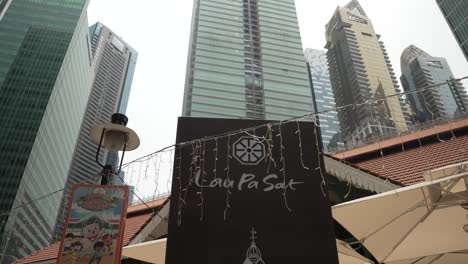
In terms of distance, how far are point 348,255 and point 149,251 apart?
429cm

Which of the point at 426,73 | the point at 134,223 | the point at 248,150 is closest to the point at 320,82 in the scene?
the point at 426,73

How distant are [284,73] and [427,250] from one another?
75.4m

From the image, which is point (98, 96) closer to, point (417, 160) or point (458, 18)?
point (458, 18)

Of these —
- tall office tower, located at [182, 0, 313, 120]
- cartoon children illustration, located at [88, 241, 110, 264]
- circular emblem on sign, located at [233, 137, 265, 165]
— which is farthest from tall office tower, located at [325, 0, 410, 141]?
cartoon children illustration, located at [88, 241, 110, 264]

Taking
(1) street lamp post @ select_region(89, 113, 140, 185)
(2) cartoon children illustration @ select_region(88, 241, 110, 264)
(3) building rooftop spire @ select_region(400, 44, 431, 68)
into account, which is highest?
(3) building rooftop spire @ select_region(400, 44, 431, 68)

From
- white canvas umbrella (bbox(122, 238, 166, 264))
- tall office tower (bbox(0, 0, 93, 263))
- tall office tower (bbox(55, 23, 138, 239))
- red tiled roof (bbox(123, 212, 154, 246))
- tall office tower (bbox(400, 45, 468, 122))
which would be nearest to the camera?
white canvas umbrella (bbox(122, 238, 166, 264))

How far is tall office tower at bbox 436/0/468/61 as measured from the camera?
8449 cm

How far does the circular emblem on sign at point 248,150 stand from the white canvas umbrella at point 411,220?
2.56 m

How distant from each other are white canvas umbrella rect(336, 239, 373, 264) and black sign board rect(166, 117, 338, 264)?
9.29 feet

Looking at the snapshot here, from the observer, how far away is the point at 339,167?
9.84 metres

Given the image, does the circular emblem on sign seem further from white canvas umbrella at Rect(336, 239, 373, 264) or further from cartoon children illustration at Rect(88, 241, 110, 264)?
white canvas umbrella at Rect(336, 239, 373, 264)

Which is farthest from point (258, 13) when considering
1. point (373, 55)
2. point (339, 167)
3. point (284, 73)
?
point (339, 167)

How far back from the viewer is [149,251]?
796 centimetres

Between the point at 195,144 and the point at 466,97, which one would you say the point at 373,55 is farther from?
the point at 195,144
